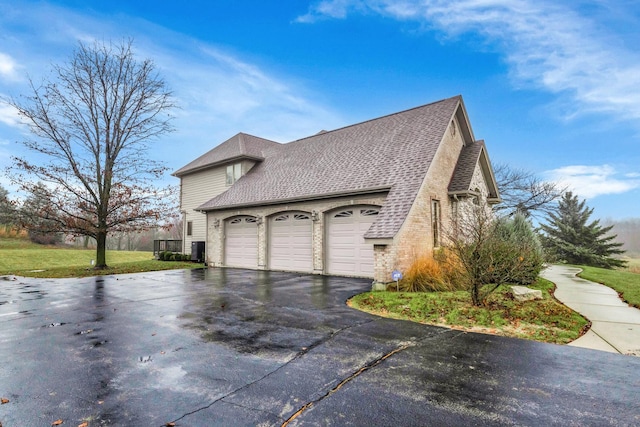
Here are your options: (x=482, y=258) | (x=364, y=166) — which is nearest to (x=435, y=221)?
(x=364, y=166)

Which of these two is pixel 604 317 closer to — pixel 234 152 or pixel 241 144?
pixel 234 152

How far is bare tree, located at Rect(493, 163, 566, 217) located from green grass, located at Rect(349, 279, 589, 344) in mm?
23516

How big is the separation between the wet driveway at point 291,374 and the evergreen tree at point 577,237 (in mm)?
27539

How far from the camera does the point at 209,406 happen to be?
290 cm

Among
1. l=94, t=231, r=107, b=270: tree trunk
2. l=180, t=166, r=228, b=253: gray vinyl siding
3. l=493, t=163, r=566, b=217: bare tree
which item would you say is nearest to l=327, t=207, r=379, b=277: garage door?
l=180, t=166, r=228, b=253: gray vinyl siding

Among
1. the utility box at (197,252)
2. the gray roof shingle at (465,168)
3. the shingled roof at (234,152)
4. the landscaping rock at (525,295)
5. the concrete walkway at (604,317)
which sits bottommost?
the concrete walkway at (604,317)

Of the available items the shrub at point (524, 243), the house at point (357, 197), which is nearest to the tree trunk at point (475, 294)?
the shrub at point (524, 243)

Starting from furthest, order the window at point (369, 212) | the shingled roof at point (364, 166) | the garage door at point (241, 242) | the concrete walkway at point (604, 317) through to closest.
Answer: the garage door at point (241, 242), the window at point (369, 212), the shingled roof at point (364, 166), the concrete walkway at point (604, 317)

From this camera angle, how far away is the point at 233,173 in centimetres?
2016

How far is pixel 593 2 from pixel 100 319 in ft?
52.7

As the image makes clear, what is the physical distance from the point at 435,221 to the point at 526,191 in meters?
21.3

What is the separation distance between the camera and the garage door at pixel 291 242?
1398 cm

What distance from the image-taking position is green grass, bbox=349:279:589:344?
5316mm

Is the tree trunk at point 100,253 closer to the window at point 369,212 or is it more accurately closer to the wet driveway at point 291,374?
the wet driveway at point 291,374
